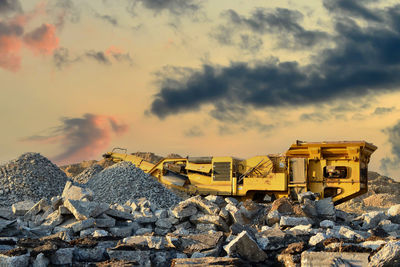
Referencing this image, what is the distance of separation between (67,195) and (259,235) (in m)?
7.09

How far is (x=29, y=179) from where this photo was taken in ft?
63.5

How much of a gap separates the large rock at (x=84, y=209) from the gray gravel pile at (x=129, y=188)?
15.5 ft

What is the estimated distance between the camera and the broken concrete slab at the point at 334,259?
7.78 metres

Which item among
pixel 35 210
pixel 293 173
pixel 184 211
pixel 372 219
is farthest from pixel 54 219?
pixel 293 173

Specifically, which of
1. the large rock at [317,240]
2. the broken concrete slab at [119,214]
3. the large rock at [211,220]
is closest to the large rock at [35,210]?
the broken concrete slab at [119,214]

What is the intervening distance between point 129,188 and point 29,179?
3.93 m

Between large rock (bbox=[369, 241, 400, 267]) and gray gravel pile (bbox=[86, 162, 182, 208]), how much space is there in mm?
10124

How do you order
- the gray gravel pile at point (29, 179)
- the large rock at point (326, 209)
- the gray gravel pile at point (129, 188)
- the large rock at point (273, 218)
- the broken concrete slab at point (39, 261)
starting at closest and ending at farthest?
the broken concrete slab at point (39, 261), the large rock at point (273, 218), the large rock at point (326, 209), the gray gravel pile at point (129, 188), the gray gravel pile at point (29, 179)

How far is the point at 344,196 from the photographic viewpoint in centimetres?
1772

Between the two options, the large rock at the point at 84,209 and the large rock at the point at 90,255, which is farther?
the large rock at the point at 84,209

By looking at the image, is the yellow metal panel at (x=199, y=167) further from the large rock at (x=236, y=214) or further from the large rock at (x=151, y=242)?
the large rock at (x=151, y=242)

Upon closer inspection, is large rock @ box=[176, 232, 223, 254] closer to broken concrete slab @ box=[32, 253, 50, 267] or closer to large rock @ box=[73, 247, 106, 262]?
large rock @ box=[73, 247, 106, 262]

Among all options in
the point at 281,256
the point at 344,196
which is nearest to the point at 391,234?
the point at 344,196

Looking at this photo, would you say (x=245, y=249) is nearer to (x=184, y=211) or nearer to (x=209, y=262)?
(x=209, y=262)
